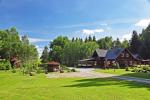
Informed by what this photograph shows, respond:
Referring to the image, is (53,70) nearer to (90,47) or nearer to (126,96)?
(126,96)

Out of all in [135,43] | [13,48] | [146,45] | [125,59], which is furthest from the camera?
[135,43]

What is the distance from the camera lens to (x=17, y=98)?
727 inches

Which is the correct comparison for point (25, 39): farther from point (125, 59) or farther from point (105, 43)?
point (105, 43)

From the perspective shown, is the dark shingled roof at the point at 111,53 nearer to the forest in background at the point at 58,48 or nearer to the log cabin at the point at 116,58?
the log cabin at the point at 116,58

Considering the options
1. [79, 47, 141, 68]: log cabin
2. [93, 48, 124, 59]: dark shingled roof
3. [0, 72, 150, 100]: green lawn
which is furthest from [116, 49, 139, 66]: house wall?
[0, 72, 150, 100]: green lawn

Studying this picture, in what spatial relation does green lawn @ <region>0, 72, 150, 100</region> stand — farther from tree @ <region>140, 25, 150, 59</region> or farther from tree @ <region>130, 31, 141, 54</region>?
tree @ <region>130, 31, 141, 54</region>

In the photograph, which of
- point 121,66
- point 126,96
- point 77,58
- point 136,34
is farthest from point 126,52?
point 126,96

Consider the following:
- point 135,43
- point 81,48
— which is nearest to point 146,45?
point 135,43

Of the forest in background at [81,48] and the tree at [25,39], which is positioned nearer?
the forest in background at [81,48]

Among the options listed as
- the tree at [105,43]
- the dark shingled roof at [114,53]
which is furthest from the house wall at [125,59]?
the tree at [105,43]

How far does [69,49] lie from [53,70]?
5661 cm

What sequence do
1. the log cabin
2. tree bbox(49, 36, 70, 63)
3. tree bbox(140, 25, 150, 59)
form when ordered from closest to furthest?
the log cabin, tree bbox(140, 25, 150, 59), tree bbox(49, 36, 70, 63)

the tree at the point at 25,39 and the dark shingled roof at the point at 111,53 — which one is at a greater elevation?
the tree at the point at 25,39

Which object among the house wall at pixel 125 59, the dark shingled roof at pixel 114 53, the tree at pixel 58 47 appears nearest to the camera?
the dark shingled roof at pixel 114 53
